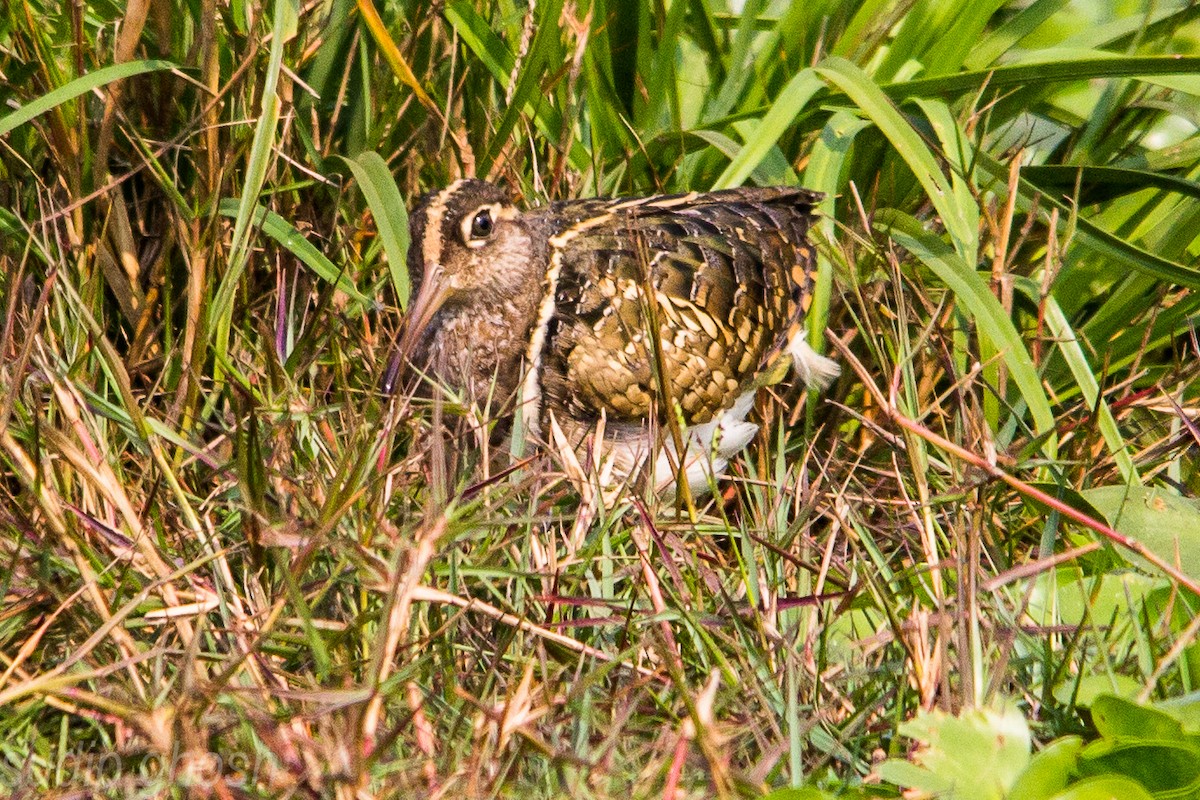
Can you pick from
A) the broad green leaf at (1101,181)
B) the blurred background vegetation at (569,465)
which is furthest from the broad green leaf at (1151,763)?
the broad green leaf at (1101,181)

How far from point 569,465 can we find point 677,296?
81 cm

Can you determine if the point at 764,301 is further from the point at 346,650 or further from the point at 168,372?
the point at 346,650

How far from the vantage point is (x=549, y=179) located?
4223mm

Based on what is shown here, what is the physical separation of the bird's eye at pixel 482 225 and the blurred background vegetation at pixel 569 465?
21cm

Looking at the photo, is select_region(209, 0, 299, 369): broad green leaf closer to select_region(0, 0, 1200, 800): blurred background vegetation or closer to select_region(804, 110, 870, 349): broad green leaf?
select_region(0, 0, 1200, 800): blurred background vegetation

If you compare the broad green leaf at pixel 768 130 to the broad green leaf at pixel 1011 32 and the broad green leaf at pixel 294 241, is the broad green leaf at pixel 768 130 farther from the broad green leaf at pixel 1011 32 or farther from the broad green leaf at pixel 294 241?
the broad green leaf at pixel 294 241

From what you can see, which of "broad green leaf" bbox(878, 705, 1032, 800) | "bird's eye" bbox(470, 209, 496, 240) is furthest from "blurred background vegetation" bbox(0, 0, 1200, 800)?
"bird's eye" bbox(470, 209, 496, 240)

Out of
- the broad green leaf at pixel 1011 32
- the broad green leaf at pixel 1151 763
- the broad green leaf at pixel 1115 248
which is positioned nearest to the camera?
the broad green leaf at pixel 1151 763

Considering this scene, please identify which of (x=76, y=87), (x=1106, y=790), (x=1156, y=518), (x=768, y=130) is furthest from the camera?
(x=768, y=130)

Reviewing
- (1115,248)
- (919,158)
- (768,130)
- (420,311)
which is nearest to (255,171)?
(420,311)

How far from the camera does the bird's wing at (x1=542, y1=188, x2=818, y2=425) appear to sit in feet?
11.7

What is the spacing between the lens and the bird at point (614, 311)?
3463mm

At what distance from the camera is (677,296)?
12.2 ft

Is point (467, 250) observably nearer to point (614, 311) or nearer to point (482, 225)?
point (482, 225)
